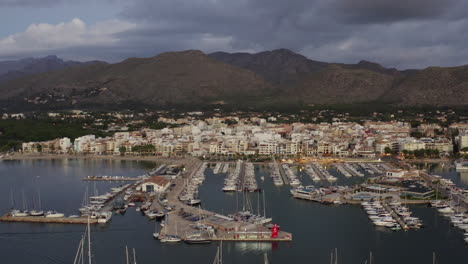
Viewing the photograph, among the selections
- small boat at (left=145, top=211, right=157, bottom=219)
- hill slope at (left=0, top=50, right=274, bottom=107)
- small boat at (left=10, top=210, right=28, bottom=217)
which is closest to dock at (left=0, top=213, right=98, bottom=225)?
small boat at (left=10, top=210, right=28, bottom=217)

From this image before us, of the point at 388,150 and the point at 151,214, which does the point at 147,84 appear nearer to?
the point at 388,150

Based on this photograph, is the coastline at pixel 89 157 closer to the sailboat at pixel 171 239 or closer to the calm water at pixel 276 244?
the calm water at pixel 276 244

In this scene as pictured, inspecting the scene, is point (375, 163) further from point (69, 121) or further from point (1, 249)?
point (69, 121)

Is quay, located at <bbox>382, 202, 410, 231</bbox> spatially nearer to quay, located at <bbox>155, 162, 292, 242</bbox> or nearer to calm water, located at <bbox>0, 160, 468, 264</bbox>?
calm water, located at <bbox>0, 160, 468, 264</bbox>

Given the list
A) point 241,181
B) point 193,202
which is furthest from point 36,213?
point 241,181

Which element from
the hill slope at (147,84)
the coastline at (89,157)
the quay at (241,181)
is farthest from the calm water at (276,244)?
the hill slope at (147,84)

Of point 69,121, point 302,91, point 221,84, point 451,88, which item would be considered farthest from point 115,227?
point 221,84

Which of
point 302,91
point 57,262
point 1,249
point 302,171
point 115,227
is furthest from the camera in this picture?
point 302,91
